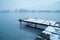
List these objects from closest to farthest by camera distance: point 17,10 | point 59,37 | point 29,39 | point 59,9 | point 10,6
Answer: point 59,37, point 29,39, point 59,9, point 10,6, point 17,10

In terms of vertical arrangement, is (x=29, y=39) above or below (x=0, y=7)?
below

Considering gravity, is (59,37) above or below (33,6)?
below

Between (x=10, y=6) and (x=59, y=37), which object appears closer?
(x=59, y=37)

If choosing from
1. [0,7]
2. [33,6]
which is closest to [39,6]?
[33,6]

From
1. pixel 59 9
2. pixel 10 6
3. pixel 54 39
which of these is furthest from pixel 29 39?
pixel 10 6

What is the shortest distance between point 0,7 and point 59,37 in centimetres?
629

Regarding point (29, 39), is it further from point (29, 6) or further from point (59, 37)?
point (29, 6)

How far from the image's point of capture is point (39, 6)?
32.3 feet

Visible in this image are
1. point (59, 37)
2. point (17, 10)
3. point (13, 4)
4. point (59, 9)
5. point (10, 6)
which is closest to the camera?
point (59, 37)

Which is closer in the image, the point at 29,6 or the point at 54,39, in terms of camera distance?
the point at 54,39

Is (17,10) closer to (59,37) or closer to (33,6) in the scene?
(33,6)

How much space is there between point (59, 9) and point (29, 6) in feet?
9.35

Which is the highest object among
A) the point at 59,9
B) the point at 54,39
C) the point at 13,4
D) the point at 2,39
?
the point at 13,4

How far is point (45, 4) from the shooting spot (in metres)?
9.38
